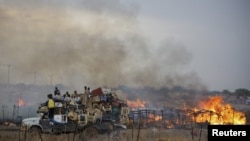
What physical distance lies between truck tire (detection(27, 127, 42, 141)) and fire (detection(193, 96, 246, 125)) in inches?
486

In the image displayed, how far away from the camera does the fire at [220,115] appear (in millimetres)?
28023

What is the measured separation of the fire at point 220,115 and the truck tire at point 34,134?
1235 centimetres

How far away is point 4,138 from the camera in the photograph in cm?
1900

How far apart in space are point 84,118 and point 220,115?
35.2 ft

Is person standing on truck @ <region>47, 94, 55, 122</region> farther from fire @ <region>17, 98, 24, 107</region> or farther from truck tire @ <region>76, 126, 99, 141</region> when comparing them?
fire @ <region>17, 98, 24, 107</region>

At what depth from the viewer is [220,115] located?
28047 mm

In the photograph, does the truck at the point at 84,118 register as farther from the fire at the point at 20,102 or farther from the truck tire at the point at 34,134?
the fire at the point at 20,102

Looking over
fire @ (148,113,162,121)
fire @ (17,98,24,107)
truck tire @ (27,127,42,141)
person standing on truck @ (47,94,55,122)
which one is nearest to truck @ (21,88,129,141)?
truck tire @ (27,127,42,141)

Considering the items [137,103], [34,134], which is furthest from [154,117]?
[34,134]

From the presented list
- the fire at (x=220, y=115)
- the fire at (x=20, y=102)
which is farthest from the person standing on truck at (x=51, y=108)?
the fire at (x=220, y=115)

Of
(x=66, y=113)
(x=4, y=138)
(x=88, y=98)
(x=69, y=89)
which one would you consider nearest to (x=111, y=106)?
(x=88, y=98)

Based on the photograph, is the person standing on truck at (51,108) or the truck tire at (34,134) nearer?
the truck tire at (34,134)

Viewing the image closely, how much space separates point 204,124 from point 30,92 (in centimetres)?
1242

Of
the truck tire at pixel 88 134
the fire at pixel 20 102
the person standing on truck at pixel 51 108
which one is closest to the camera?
the truck tire at pixel 88 134
